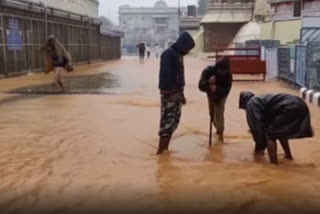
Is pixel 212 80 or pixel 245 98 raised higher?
pixel 212 80

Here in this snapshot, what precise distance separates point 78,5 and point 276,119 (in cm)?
3587

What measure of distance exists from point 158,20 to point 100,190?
94.5 metres

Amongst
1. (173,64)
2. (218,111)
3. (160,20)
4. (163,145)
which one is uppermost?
(160,20)

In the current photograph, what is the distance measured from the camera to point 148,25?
98312 millimetres

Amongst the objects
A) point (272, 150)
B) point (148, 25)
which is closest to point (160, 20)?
point (148, 25)

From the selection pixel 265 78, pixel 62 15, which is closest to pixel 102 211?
pixel 265 78

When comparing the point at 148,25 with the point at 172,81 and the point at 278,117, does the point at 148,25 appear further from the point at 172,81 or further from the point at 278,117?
the point at 278,117

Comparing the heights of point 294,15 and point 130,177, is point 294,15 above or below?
above

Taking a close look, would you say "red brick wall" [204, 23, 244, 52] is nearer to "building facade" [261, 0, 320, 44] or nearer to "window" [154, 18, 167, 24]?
"building facade" [261, 0, 320, 44]

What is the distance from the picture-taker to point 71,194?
5309 millimetres

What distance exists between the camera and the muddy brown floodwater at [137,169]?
16.4ft

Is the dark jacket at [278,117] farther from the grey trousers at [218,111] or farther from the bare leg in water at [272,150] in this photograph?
the grey trousers at [218,111]

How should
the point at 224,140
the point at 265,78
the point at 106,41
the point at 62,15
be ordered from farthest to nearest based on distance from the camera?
the point at 106,41 → the point at 62,15 → the point at 265,78 → the point at 224,140

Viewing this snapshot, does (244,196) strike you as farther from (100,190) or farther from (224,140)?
(224,140)
